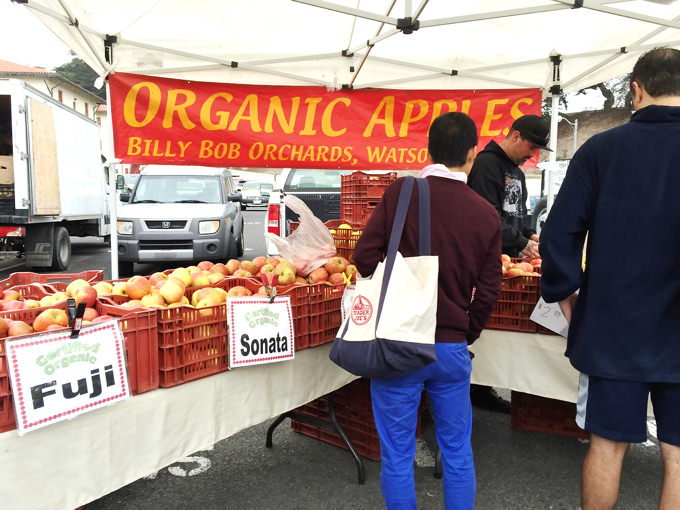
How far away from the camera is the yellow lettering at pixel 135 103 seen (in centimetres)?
425

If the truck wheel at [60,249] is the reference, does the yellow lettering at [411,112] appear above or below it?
above

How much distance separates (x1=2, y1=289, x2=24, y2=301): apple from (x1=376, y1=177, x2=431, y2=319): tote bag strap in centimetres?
188

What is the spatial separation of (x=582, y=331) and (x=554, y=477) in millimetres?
1550

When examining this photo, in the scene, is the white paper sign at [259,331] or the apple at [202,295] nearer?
the white paper sign at [259,331]

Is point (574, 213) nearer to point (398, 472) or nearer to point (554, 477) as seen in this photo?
point (398, 472)

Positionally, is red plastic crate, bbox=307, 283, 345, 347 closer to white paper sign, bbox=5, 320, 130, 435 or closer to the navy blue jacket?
white paper sign, bbox=5, 320, 130, 435

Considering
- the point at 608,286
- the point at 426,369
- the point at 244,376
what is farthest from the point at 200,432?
the point at 608,286

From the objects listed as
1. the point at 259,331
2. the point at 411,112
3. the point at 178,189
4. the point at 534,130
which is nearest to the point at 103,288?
the point at 259,331

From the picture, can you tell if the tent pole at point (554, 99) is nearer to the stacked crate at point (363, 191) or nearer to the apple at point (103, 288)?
the stacked crate at point (363, 191)

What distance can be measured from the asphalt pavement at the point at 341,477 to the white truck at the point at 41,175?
25.1ft

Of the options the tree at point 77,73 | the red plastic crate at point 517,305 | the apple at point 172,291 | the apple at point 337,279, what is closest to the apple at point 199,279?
the apple at point 172,291

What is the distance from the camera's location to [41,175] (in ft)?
31.2

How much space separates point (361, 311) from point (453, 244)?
46 centimetres

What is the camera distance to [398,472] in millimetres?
2188
